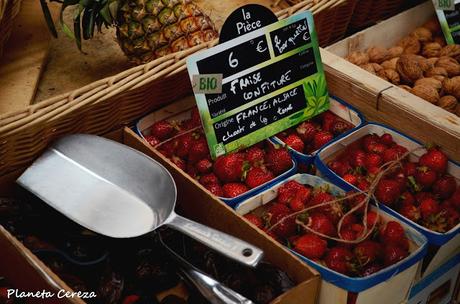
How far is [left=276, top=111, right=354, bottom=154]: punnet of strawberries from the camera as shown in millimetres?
1768

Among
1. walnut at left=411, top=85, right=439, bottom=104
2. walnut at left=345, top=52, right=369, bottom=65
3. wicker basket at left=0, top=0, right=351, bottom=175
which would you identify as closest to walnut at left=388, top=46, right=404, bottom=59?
walnut at left=345, top=52, right=369, bottom=65

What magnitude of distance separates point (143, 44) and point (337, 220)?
85 cm

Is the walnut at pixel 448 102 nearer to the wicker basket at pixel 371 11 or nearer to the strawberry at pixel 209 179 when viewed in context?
the wicker basket at pixel 371 11

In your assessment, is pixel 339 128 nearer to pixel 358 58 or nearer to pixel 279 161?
pixel 279 161

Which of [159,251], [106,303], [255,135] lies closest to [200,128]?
[255,135]

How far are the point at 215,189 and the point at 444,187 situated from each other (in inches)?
23.4

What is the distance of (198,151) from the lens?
170 centimetres

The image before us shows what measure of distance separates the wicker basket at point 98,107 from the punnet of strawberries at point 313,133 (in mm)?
334

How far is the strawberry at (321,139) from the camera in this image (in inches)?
69.8

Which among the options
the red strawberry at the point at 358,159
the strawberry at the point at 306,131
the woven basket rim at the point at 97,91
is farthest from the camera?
the strawberry at the point at 306,131

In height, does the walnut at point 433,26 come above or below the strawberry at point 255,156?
below

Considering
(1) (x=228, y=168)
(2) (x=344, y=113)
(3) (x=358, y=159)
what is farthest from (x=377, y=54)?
(1) (x=228, y=168)

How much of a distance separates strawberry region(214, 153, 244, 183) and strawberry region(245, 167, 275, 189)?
0.03 m

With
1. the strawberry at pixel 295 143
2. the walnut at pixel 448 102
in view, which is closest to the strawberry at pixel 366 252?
the strawberry at pixel 295 143
